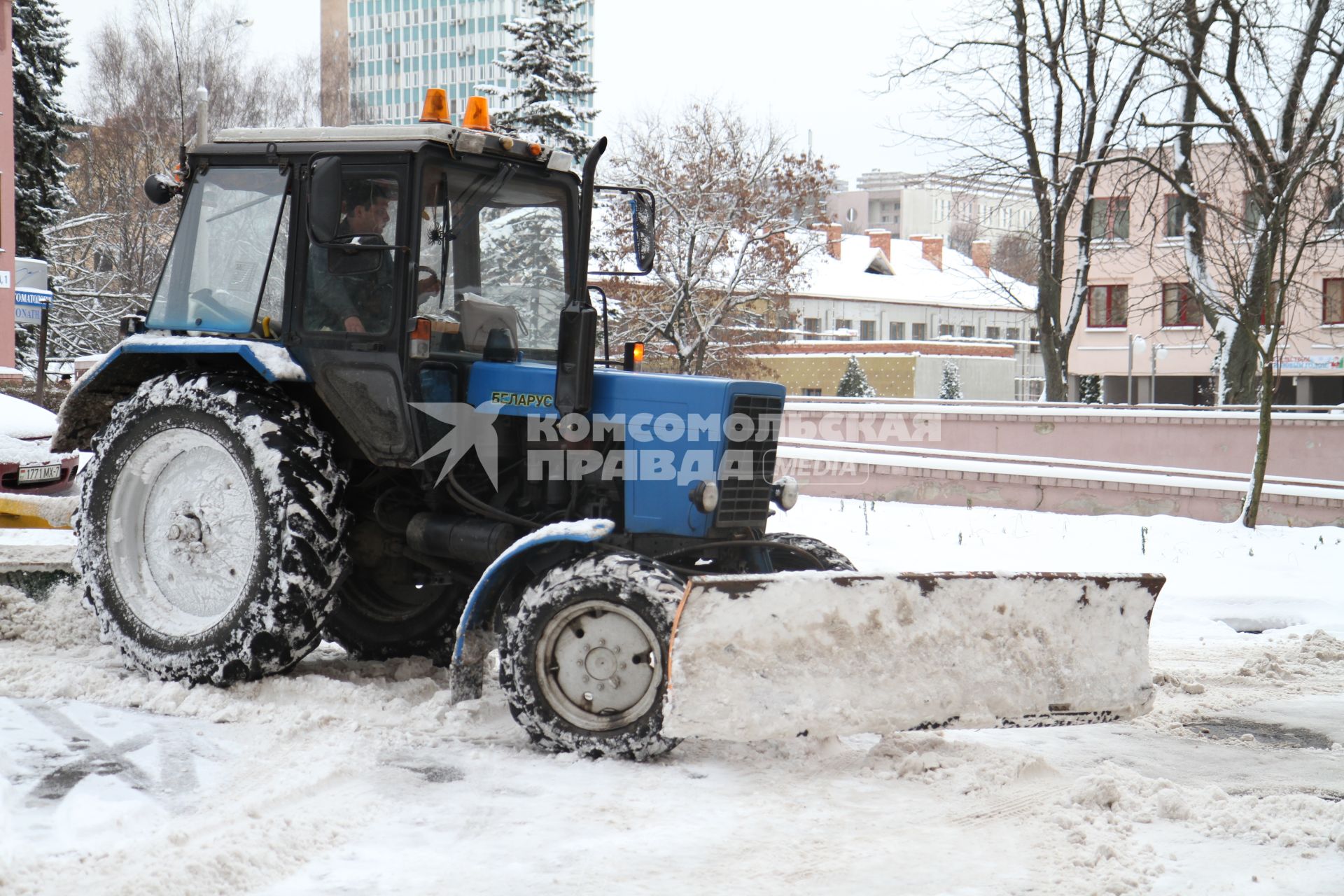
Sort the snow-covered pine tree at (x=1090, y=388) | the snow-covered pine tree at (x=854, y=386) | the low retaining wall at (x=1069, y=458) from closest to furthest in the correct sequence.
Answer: the low retaining wall at (x=1069, y=458), the snow-covered pine tree at (x=1090, y=388), the snow-covered pine tree at (x=854, y=386)

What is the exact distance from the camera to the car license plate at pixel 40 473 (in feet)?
30.7

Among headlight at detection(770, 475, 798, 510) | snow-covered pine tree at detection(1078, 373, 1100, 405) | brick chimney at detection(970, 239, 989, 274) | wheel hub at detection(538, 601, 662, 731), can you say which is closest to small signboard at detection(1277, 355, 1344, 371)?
snow-covered pine tree at detection(1078, 373, 1100, 405)

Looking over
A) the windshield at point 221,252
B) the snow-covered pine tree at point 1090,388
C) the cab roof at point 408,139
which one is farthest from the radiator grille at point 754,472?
the snow-covered pine tree at point 1090,388

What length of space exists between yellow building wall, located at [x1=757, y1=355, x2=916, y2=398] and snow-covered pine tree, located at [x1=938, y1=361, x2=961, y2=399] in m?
1.35

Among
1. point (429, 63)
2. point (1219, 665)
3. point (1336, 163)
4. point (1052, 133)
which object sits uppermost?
point (429, 63)

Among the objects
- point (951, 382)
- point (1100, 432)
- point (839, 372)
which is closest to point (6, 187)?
point (1100, 432)

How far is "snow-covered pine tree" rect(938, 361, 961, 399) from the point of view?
5068 centimetres

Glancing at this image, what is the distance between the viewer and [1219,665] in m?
7.18

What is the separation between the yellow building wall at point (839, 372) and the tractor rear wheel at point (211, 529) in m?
44.4

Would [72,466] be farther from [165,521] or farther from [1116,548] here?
[1116,548]

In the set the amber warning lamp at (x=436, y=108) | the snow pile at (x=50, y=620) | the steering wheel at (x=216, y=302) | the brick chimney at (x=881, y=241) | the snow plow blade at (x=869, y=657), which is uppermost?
the brick chimney at (x=881, y=241)

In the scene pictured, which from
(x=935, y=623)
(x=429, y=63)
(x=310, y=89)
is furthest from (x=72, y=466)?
(x=429, y=63)

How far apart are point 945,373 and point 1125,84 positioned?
29696 millimetres
